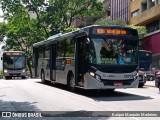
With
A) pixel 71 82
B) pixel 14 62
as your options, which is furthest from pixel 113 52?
pixel 14 62

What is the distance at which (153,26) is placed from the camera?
4672cm

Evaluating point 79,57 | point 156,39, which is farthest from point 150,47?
point 79,57

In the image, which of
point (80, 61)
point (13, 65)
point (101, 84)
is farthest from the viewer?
point (13, 65)

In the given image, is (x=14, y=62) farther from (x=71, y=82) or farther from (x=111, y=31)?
(x=111, y=31)

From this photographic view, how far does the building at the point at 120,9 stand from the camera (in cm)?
5532

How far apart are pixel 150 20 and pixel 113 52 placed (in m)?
31.7

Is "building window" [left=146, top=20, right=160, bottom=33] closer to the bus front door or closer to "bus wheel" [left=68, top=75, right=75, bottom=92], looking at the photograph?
"bus wheel" [left=68, top=75, right=75, bottom=92]

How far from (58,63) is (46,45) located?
367 centimetres

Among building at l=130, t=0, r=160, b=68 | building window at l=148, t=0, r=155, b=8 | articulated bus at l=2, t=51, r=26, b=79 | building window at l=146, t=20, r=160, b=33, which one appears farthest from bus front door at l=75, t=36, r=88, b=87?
building window at l=148, t=0, r=155, b=8

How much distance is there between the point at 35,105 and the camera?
13.4 metres

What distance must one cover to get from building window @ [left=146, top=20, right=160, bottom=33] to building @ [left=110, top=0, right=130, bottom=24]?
21.8 feet

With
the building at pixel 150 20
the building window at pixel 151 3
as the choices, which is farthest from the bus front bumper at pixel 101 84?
the building window at pixel 151 3

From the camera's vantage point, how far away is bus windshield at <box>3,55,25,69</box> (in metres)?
38.2

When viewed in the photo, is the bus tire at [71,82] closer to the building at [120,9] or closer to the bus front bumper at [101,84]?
the bus front bumper at [101,84]
